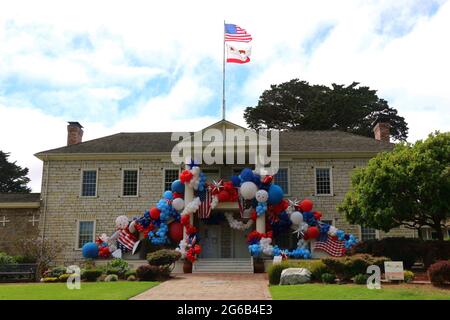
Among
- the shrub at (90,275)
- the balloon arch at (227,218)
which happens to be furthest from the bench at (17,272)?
the balloon arch at (227,218)

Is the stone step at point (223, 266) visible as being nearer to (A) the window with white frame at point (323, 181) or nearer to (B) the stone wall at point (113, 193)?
(B) the stone wall at point (113, 193)

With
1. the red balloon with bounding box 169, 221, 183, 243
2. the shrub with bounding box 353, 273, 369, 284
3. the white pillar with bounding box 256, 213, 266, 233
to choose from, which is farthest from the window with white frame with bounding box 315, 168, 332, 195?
the shrub with bounding box 353, 273, 369, 284

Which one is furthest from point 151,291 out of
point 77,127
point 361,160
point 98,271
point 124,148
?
point 77,127

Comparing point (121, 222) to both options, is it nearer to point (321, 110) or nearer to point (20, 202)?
point (20, 202)

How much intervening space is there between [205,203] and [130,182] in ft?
19.3

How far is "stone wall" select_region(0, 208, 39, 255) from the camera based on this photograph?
2898 centimetres

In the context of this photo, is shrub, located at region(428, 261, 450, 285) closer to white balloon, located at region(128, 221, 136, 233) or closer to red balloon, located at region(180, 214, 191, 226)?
A: red balloon, located at region(180, 214, 191, 226)

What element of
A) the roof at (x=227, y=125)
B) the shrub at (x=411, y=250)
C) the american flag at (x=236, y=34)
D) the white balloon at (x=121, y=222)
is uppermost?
the american flag at (x=236, y=34)

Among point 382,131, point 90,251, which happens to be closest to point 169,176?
point 90,251

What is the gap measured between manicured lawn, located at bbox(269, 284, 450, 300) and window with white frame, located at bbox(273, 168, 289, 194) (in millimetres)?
13039

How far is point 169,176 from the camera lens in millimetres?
29562

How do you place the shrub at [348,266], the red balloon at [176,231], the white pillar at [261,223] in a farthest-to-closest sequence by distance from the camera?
the red balloon at [176,231] < the white pillar at [261,223] < the shrub at [348,266]

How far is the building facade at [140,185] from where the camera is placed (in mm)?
28594
